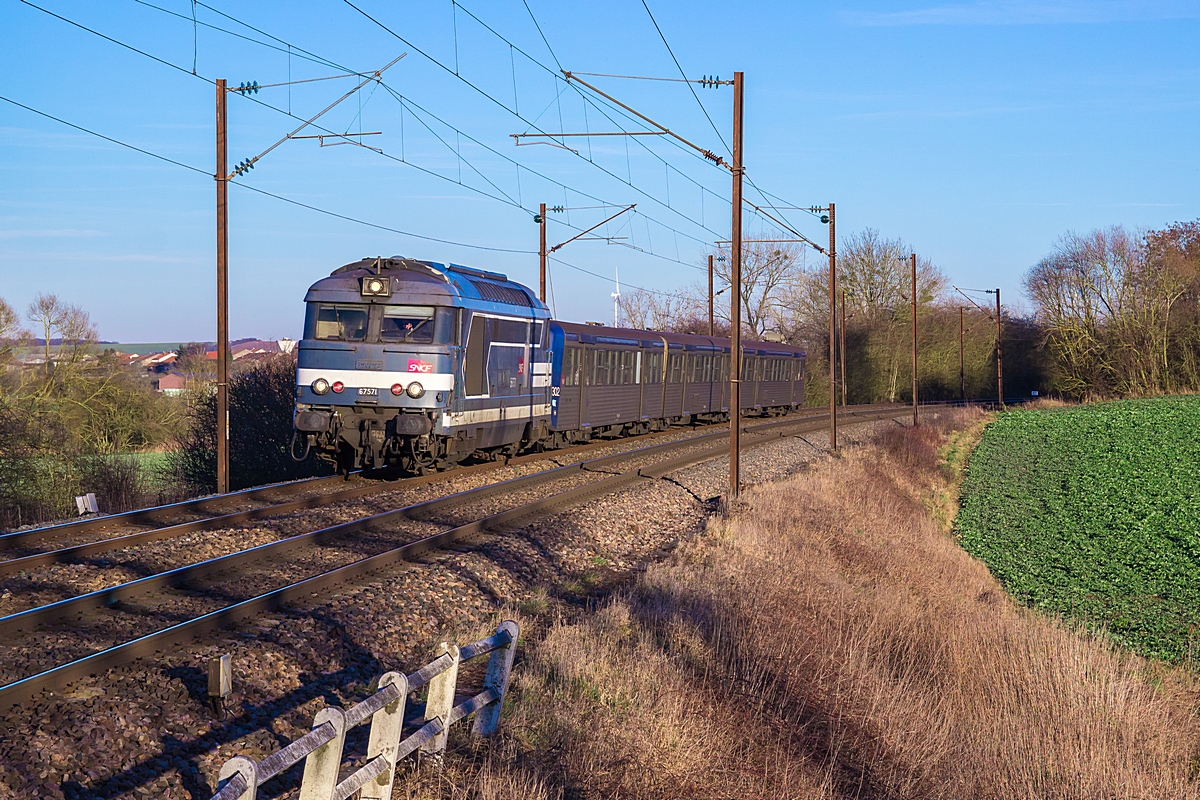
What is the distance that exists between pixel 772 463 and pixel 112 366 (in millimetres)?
23541

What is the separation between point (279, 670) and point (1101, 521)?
2152cm

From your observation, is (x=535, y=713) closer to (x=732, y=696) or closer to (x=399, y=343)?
(x=732, y=696)

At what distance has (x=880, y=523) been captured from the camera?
18281 millimetres

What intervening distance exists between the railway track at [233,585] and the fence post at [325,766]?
2.47 m

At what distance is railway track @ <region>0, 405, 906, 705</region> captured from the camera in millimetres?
7129

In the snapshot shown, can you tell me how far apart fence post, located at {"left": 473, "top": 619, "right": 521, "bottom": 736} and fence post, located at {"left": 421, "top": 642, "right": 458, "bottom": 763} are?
51 cm

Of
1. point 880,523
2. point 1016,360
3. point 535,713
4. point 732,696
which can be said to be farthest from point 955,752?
point 1016,360

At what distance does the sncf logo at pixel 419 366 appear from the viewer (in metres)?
16.6

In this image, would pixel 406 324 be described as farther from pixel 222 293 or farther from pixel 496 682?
pixel 496 682

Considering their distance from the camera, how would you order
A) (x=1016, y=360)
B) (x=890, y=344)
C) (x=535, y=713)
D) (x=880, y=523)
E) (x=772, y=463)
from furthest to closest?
1. (x=1016, y=360)
2. (x=890, y=344)
3. (x=772, y=463)
4. (x=880, y=523)
5. (x=535, y=713)

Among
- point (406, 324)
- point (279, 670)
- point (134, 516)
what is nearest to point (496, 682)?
point (279, 670)

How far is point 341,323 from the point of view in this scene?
56.5 ft

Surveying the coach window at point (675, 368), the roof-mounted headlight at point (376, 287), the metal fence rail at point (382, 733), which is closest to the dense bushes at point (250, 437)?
the coach window at point (675, 368)

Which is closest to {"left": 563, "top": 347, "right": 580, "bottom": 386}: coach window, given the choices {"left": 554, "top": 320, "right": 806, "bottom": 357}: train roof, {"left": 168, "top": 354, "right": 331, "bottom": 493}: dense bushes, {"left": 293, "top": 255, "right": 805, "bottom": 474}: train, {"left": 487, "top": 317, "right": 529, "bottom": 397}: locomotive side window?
{"left": 554, "top": 320, "right": 806, "bottom": 357}: train roof
